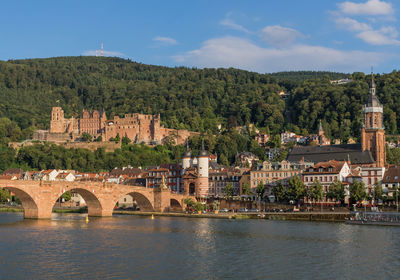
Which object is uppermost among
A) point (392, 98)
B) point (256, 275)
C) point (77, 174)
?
point (392, 98)

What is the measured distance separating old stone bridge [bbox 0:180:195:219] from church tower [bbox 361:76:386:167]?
1285 inches

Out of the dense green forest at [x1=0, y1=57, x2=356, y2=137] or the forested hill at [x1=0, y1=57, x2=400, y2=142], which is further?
the dense green forest at [x1=0, y1=57, x2=356, y2=137]

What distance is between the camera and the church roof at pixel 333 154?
94031mm

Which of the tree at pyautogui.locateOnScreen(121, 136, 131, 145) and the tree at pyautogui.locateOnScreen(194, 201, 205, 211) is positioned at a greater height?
the tree at pyautogui.locateOnScreen(121, 136, 131, 145)

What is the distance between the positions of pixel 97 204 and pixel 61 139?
81.4 m

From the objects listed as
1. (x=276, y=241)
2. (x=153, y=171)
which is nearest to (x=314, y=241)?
(x=276, y=241)

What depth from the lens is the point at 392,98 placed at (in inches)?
5595

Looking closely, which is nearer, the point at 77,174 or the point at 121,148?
the point at 77,174

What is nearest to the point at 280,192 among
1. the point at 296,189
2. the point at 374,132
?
the point at 296,189

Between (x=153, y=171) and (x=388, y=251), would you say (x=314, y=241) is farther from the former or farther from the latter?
(x=153, y=171)

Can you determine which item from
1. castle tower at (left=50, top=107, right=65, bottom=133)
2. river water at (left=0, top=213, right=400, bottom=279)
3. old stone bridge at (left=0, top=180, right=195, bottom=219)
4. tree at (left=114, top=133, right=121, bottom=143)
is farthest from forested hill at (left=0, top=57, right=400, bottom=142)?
river water at (left=0, top=213, right=400, bottom=279)

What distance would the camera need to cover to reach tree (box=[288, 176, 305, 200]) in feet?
256

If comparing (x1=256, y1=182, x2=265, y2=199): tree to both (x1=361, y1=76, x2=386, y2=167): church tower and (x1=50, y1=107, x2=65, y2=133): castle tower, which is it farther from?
(x1=50, y1=107, x2=65, y2=133): castle tower

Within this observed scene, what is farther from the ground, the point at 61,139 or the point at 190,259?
the point at 61,139
